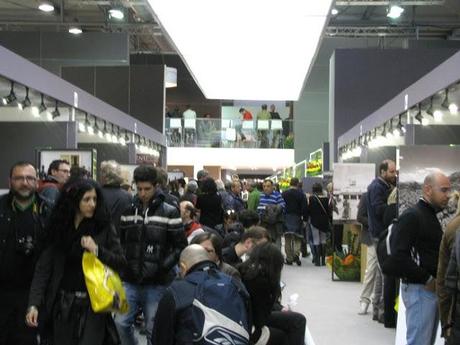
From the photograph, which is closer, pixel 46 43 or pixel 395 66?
pixel 395 66

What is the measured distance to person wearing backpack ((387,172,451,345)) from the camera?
4.28m

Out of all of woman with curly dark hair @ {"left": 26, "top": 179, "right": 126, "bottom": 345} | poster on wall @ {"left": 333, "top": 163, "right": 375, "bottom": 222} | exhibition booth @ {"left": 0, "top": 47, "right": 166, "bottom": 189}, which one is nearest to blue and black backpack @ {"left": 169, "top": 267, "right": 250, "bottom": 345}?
woman with curly dark hair @ {"left": 26, "top": 179, "right": 126, "bottom": 345}

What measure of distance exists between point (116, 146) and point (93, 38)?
22.3ft

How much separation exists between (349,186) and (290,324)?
5.76m

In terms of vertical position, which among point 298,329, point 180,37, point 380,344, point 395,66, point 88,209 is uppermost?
point 395,66

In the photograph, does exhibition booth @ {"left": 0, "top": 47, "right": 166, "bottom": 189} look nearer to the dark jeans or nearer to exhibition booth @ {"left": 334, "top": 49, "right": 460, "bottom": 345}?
exhibition booth @ {"left": 334, "top": 49, "right": 460, "bottom": 345}

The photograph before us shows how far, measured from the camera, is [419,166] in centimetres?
601

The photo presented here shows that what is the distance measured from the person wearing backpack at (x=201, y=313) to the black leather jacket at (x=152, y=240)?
1.44 m

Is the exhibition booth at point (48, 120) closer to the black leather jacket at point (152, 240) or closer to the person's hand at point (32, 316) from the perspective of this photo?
the black leather jacket at point (152, 240)

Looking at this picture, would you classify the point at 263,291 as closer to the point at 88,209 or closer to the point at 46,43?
the point at 88,209

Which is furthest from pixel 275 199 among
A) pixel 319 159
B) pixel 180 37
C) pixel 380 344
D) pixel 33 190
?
pixel 33 190

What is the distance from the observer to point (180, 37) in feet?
25.1

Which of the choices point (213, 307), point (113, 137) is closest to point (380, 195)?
point (213, 307)

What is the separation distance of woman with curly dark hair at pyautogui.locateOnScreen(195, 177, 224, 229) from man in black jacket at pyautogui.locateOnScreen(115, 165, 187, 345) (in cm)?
381
